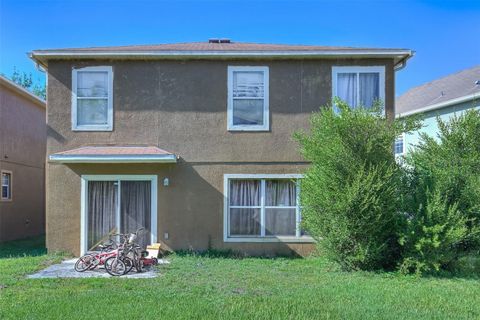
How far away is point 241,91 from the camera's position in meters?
12.2

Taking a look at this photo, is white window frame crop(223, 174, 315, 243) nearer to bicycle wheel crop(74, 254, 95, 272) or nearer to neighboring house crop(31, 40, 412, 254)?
neighboring house crop(31, 40, 412, 254)

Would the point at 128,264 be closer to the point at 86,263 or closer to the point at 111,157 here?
the point at 86,263

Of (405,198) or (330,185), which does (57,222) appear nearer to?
(330,185)

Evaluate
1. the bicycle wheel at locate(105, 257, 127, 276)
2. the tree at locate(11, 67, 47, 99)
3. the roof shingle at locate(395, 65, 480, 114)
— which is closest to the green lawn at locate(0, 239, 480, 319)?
the bicycle wheel at locate(105, 257, 127, 276)

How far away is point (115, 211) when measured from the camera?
11945 millimetres

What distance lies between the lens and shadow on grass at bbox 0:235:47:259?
1224 cm

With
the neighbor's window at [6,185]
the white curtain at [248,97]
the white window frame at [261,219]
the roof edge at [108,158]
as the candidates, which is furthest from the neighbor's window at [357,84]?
the neighbor's window at [6,185]

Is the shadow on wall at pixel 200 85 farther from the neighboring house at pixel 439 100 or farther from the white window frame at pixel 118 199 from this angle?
the neighboring house at pixel 439 100

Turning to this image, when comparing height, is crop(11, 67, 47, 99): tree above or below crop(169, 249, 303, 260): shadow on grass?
above

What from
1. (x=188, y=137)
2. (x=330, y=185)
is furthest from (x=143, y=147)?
(x=330, y=185)

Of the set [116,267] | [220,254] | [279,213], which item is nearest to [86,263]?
[116,267]

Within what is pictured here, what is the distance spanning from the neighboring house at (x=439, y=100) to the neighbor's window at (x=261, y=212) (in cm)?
612

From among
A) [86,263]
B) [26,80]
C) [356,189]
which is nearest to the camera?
[356,189]

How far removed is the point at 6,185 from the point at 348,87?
487 inches
